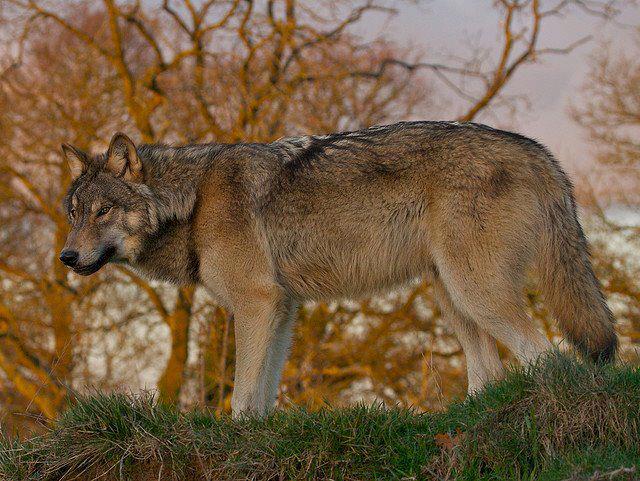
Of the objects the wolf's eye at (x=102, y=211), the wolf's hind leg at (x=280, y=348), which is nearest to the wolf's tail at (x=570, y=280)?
the wolf's hind leg at (x=280, y=348)

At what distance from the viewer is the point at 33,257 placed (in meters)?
17.4

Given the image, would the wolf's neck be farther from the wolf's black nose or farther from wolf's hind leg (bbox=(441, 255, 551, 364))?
wolf's hind leg (bbox=(441, 255, 551, 364))

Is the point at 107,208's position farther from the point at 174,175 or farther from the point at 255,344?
the point at 255,344

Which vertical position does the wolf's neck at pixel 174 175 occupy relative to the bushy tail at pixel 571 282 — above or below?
above

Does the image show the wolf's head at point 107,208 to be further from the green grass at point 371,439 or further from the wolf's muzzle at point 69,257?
the green grass at point 371,439

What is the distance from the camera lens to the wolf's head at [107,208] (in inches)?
213

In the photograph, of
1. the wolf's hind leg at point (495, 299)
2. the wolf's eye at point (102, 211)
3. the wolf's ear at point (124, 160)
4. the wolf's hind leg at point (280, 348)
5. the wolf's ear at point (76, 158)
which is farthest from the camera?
the wolf's ear at point (76, 158)

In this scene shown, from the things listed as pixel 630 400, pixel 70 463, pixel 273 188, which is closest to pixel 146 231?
pixel 273 188

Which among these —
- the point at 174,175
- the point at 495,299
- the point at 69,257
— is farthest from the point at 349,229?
the point at 69,257

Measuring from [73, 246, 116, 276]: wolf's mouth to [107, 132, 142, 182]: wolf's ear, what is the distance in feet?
1.88

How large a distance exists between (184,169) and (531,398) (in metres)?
3.09

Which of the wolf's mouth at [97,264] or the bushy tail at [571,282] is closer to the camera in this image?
the bushy tail at [571,282]

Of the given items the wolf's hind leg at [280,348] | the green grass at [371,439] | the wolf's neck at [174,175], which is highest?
the wolf's neck at [174,175]

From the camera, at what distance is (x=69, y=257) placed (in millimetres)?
5285
